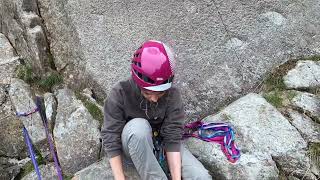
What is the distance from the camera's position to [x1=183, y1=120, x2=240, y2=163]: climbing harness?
3.53 m

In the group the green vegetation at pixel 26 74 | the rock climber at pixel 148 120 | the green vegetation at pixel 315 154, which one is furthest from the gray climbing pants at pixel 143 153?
the green vegetation at pixel 26 74

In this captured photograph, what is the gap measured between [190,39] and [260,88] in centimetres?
86

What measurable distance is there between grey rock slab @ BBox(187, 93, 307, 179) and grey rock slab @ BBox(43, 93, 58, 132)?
1383mm

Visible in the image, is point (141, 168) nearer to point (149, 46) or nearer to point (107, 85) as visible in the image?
point (149, 46)

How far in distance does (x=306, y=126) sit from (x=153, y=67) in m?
1.64

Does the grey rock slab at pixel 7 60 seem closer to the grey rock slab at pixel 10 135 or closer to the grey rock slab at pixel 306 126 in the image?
the grey rock slab at pixel 10 135

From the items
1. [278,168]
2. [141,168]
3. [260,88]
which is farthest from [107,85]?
[278,168]

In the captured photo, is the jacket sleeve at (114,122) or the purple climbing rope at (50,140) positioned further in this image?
the purple climbing rope at (50,140)

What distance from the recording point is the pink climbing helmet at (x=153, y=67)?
2.84 m

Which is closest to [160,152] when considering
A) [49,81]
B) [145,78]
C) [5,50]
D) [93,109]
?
[145,78]

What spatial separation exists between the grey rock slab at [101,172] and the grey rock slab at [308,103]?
1.61m

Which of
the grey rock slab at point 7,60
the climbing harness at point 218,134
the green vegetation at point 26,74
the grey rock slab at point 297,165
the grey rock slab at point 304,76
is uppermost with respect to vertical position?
the grey rock slab at point 7,60

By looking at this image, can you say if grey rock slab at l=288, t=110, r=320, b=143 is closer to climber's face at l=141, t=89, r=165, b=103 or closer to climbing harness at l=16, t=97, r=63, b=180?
climber's face at l=141, t=89, r=165, b=103

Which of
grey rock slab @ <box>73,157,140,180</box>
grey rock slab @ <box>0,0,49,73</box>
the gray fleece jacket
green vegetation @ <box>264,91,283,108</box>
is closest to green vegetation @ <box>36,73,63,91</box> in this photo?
grey rock slab @ <box>0,0,49,73</box>
